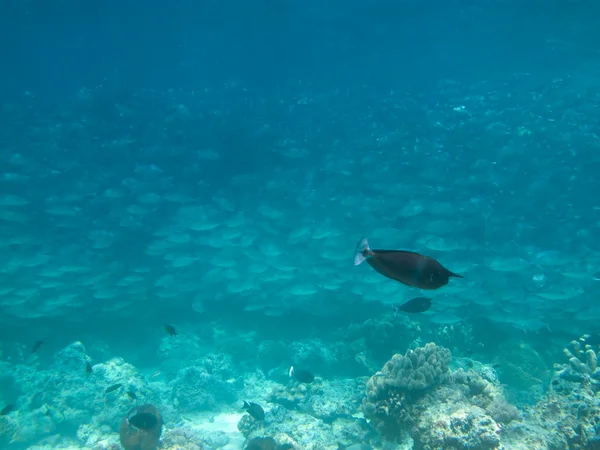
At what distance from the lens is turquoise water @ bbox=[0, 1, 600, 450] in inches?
401

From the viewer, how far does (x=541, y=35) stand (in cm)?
1134

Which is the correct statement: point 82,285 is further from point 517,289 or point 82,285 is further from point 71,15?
point 517,289

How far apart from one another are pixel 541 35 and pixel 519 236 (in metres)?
7.36

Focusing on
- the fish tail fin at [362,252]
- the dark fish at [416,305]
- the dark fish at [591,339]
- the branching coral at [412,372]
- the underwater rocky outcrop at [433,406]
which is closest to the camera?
the fish tail fin at [362,252]

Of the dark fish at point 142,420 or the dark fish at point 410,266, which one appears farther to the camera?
the dark fish at point 142,420

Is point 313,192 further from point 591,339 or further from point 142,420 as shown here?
point 591,339

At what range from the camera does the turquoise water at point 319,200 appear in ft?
33.4

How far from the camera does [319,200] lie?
14812 mm

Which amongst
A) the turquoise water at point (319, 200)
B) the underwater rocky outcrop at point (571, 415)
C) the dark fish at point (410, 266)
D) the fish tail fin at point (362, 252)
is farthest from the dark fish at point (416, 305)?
the fish tail fin at point (362, 252)

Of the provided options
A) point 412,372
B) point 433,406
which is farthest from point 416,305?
point 433,406

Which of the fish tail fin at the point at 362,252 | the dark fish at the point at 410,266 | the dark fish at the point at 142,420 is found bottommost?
the dark fish at the point at 142,420

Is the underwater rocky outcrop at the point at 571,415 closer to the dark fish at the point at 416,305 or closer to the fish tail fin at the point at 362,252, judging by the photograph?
the dark fish at the point at 416,305

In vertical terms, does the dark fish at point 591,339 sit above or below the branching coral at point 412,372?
below

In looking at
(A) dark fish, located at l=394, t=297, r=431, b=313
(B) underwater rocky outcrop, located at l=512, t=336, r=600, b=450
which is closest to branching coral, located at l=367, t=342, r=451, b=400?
(A) dark fish, located at l=394, t=297, r=431, b=313
